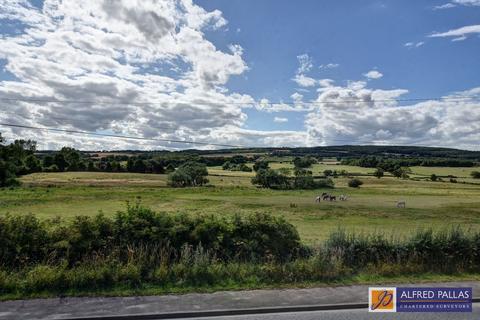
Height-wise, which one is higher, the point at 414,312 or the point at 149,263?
the point at 149,263

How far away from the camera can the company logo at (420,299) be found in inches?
324

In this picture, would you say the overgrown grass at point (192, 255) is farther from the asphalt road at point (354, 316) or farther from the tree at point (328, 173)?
the tree at point (328, 173)

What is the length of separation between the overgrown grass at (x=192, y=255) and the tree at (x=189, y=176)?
81.6 metres

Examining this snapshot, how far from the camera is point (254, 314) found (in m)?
7.64

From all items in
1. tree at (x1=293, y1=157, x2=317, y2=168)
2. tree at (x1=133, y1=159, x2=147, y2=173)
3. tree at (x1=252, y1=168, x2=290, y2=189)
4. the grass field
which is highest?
tree at (x1=293, y1=157, x2=317, y2=168)

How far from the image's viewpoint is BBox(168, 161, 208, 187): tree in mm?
92125

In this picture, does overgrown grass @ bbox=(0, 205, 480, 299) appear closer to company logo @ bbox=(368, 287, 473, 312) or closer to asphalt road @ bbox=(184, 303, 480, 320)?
company logo @ bbox=(368, 287, 473, 312)

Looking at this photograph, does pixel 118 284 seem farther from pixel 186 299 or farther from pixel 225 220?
pixel 225 220

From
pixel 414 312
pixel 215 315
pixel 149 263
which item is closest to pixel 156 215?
pixel 149 263

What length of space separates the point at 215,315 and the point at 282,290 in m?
2.08

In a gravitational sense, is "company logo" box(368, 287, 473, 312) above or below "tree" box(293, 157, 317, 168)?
below

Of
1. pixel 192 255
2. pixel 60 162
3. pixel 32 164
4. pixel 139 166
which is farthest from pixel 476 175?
pixel 32 164

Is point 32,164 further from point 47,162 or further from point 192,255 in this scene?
point 192,255

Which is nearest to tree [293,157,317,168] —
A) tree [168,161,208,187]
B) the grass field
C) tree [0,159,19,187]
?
the grass field
